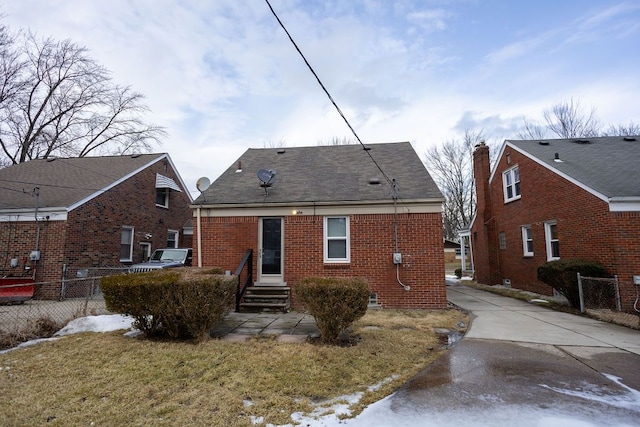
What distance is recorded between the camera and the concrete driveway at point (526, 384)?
3.20m

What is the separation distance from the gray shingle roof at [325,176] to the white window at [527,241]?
6240 mm

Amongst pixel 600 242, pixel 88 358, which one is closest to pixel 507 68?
pixel 600 242

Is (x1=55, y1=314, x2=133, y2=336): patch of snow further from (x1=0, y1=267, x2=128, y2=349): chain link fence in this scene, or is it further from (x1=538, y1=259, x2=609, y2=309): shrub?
(x1=538, y1=259, x2=609, y2=309): shrub

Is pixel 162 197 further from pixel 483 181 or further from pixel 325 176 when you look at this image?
pixel 483 181

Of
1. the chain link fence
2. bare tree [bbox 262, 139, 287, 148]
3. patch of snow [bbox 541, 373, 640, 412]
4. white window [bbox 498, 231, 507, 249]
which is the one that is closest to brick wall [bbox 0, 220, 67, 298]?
the chain link fence

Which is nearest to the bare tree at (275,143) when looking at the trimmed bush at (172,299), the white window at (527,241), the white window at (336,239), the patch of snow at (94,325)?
the white window at (527,241)

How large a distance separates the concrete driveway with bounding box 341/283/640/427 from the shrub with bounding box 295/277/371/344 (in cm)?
150

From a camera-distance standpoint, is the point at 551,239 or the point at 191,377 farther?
the point at 551,239

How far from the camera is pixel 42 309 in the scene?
9.02 meters

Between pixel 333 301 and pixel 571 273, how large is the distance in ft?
26.3

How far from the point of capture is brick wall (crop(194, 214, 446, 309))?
9.26m

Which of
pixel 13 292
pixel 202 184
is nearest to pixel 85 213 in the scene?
pixel 13 292

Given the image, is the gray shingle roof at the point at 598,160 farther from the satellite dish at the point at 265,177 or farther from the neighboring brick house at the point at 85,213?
the neighboring brick house at the point at 85,213

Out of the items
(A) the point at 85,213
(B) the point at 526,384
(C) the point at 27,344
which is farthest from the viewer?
(A) the point at 85,213
